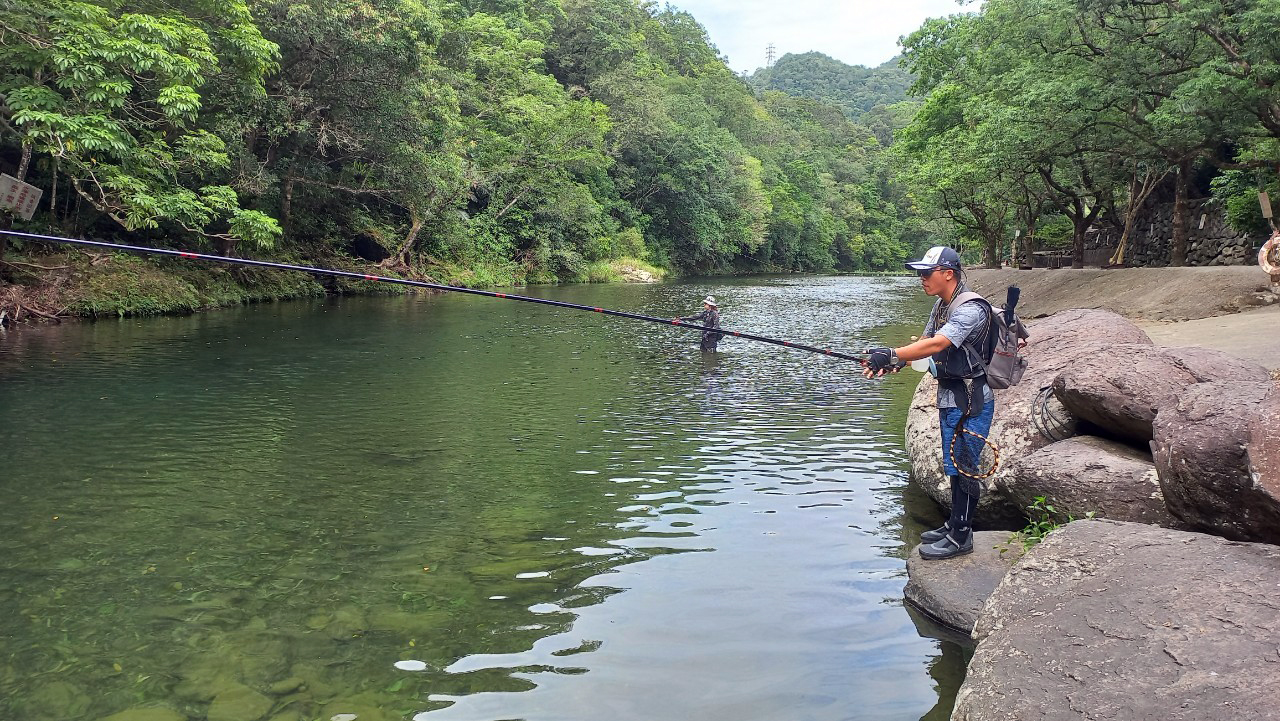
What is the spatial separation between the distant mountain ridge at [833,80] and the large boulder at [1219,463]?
176m

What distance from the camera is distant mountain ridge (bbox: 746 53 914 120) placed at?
176 metres

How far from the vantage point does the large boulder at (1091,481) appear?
550 centimetres

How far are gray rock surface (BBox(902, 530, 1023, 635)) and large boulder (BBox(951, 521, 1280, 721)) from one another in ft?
2.74

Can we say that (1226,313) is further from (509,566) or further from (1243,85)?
(509,566)

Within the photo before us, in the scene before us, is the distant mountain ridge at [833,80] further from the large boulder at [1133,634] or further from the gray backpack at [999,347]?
the large boulder at [1133,634]

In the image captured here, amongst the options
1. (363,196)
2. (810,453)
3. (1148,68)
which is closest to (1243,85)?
(1148,68)

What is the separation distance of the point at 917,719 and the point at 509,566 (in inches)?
114

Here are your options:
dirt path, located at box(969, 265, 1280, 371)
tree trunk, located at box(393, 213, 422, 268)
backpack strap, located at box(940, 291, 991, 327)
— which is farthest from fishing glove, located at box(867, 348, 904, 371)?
tree trunk, located at box(393, 213, 422, 268)

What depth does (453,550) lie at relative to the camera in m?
6.35

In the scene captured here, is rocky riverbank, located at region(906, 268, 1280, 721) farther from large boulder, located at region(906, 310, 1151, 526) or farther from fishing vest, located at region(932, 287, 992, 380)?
fishing vest, located at region(932, 287, 992, 380)

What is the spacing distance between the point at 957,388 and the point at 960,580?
120 cm

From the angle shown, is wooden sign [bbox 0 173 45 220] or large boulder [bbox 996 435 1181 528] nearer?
large boulder [bbox 996 435 1181 528]

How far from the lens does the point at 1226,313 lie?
1549 cm

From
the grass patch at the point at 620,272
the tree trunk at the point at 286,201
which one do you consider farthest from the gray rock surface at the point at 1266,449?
the grass patch at the point at 620,272
